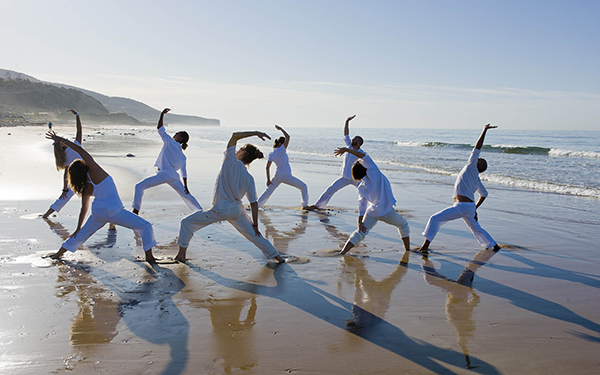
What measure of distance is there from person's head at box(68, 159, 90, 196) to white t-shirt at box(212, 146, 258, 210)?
1631 millimetres

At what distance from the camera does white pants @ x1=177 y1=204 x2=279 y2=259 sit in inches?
209

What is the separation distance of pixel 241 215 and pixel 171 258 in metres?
1.28

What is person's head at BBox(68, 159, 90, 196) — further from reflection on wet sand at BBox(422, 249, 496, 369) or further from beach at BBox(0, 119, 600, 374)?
reflection on wet sand at BBox(422, 249, 496, 369)

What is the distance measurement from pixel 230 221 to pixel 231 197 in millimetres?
345

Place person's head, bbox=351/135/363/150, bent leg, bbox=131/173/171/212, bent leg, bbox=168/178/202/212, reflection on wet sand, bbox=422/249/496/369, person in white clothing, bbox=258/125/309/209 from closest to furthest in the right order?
1. reflection on wet sand, bbox=422/249/496/369
2. bent leg, bbox=131/173/171/212
3. bent leg, bbox=168/178/202/212
4. person's head, bbox=351/135/363/150
5. person in white clothing, bbox=258/125/309/209

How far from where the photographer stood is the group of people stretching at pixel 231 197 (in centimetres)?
520

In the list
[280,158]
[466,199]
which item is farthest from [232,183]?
[280,158]

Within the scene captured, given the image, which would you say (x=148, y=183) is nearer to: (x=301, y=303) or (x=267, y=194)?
(x=267, y=194)

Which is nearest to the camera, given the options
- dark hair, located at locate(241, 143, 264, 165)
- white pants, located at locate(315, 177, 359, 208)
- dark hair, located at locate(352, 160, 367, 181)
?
dark hair, located at locate(241, 143, 264, 165)

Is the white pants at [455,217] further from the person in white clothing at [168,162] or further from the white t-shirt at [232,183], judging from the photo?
the person in white clothing at [168,162]

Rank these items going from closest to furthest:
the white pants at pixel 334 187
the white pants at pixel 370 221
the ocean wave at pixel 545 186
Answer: the white pants at pixel 370 221 < the white pants at pixel 334 187 < the ocean wave at pixel 545 186

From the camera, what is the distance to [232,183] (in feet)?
17.2

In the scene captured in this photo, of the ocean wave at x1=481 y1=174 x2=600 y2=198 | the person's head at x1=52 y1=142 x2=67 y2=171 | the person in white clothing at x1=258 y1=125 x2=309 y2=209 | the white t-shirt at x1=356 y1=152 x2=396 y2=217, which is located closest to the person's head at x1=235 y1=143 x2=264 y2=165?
the white t-shirt at x1=356 y1=152 x2=396 y2=217

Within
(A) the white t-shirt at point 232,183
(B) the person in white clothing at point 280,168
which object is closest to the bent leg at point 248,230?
(A) the white t-shirt at point 232,183
